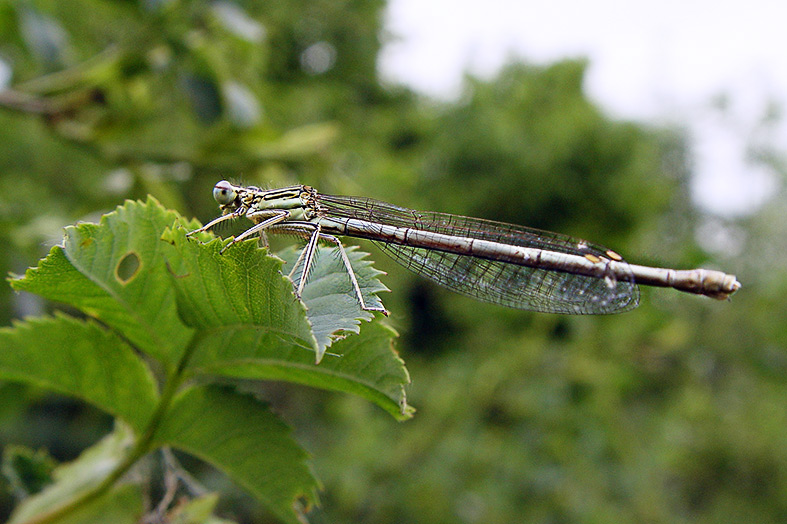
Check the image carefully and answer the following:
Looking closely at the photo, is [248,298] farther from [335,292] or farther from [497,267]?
[497,267]

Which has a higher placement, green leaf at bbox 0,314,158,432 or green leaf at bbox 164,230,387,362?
green leaf at bbox 164,230,387,362

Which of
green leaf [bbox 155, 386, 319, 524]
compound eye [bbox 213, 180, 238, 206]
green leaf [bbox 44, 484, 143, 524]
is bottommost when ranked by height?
green leaf [bbox 44, 484, 143, 524]

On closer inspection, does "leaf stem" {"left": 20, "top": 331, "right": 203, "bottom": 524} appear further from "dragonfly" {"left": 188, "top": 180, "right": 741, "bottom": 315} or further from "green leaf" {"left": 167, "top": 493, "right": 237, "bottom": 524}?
Answer: "dragonfly" {"left": 188, "top": 180, "right": 741, "bottom": 315}

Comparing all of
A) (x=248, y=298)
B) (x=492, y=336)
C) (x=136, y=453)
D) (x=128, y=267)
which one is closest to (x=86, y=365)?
(x=136, y=453)

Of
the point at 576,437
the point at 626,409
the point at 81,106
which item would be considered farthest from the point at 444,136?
the point at 81,106

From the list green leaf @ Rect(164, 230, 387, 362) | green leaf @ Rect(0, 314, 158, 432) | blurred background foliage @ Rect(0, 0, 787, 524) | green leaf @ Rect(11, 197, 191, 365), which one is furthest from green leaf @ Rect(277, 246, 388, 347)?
blurred background foliage @ Rect(0, 0, 787, 524)

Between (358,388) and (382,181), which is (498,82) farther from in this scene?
(358,388)
